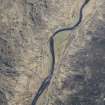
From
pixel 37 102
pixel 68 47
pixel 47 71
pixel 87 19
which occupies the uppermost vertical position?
pixel 87 19

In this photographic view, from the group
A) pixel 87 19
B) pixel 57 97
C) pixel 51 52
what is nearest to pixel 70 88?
pixel 57 97

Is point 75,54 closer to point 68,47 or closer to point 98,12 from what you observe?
point 68,47

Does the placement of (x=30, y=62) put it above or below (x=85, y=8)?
below

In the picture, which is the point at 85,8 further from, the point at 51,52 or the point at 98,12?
the point at 51,52

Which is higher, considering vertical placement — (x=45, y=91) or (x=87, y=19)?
(x=87, y=19)

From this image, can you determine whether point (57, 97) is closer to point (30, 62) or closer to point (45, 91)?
point (45, 91)

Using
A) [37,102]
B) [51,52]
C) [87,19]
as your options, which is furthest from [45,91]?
[87,19]

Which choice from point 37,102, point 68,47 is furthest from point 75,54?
point 37,102
